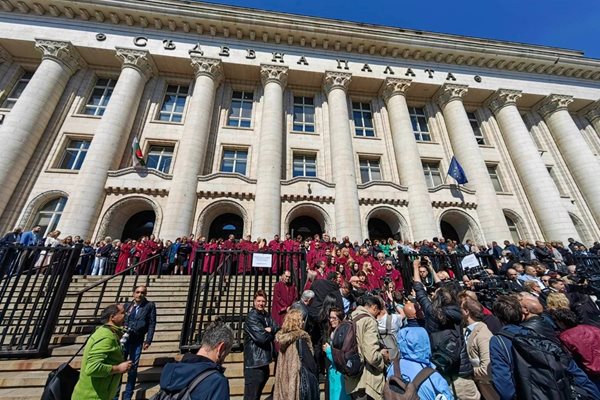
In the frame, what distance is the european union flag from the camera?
16094mm

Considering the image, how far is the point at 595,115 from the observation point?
72.1ft

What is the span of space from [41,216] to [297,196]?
13.8m

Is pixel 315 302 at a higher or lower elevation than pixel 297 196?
lower

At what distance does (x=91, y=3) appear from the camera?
661 inches

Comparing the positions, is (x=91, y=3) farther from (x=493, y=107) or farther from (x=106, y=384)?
(x=493, y=107)

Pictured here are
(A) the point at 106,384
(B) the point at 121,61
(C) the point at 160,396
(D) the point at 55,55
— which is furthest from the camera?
(B) the point at 121,61

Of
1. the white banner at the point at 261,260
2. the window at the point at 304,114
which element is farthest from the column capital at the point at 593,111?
the white banner at the point at 261,260

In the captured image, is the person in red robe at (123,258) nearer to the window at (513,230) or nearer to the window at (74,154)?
the window at (74,154)

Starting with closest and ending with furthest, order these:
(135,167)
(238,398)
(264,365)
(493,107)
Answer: (264,365) < (238,398) < (135,167) < (493,107)

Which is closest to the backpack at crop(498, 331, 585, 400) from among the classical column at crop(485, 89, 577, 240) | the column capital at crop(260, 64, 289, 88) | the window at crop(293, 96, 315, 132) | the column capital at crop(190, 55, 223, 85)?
the window at crop(293, 96, 315, 132)

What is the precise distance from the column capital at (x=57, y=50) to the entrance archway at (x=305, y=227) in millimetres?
17915

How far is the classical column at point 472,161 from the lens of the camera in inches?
615

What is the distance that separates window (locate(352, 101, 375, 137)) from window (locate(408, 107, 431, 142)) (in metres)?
3.57

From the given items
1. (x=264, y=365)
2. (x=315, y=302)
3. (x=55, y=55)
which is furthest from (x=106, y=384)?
(x=55, y=55)
